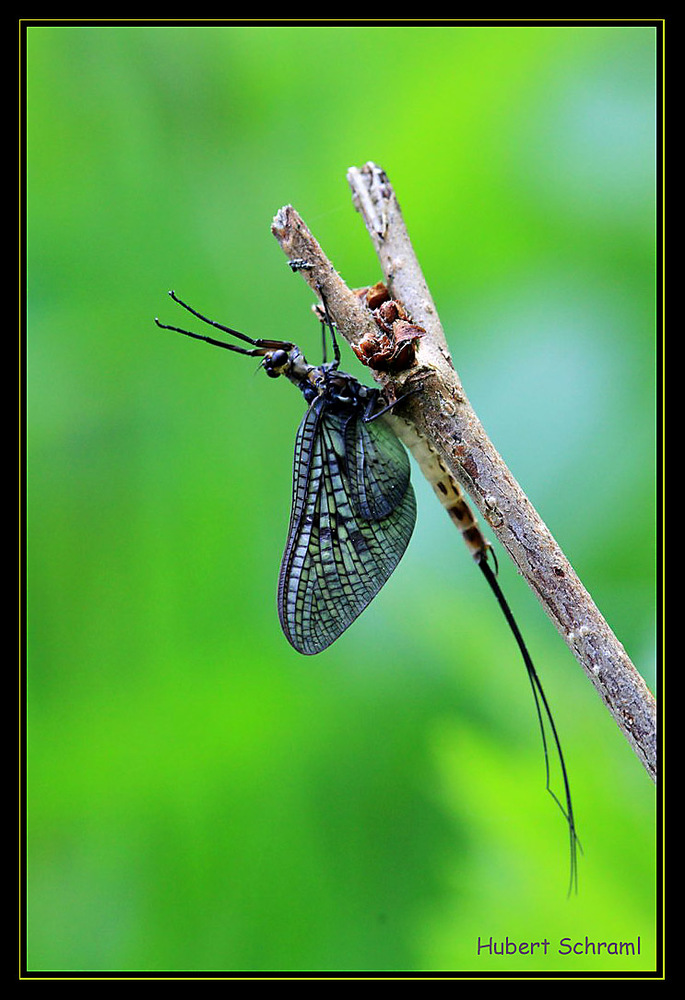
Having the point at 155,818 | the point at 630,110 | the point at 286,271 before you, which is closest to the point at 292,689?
the point at 155,818

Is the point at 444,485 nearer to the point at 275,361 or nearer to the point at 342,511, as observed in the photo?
the point at 342,511

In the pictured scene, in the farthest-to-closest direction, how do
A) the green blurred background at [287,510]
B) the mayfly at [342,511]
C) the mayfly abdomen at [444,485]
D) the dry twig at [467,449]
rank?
the green blurred background at [287,510] < the mayfly at [342,511] < the mayfly abdomen at [444,485] < the dry twig at [467,449]

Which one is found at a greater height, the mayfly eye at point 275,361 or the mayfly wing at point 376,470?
the mayfly eye at point 275,361

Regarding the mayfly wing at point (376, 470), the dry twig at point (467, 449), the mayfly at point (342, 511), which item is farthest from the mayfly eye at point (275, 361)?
the dry twig at point (467, 449)

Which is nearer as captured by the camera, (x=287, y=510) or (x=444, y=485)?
(x=444, y=485)

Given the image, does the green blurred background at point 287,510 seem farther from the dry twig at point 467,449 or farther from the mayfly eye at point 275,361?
the dry twig at point 467,449

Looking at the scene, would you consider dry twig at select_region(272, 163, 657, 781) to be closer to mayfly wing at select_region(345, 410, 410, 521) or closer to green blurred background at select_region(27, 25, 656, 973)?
mayfly wing at select_region(345, 410, 410, 521)

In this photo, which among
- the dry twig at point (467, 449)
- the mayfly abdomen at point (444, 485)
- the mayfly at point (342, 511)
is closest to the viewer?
the dry twig at point (467, 449)

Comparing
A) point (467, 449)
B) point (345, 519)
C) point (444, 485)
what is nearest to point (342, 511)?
point (345, 519)
